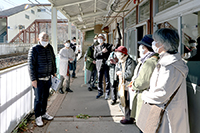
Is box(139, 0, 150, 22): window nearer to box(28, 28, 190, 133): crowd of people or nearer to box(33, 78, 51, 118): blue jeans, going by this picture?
box(28, 28, 190, 133): crowd of people

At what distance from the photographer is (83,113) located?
4324 mm

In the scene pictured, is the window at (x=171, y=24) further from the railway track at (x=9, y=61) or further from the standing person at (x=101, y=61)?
the railway track at (x=9, y=61)

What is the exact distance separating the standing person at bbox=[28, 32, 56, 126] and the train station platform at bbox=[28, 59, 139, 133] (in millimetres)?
423

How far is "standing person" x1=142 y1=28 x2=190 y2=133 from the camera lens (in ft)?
5.52

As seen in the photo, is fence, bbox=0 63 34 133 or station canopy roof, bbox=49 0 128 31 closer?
fence, bbox=0 63 34 133

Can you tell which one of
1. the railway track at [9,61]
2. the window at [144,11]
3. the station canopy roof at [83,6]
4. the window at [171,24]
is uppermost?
the station canopy roof at [83,6]

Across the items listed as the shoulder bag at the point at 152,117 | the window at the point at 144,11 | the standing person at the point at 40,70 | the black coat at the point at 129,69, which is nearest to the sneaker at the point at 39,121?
the standing person at the point at 40,70

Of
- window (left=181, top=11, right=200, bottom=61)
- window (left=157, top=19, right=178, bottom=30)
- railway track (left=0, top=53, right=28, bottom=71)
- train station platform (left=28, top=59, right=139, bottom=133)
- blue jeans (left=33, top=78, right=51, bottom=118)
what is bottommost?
train station platform (left=28, top=59, right=139, bottom=133)

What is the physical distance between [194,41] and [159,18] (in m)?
1.29

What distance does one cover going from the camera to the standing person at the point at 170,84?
5.52 ft

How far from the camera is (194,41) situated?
259 cm

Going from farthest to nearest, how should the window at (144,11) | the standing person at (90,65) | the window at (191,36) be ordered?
the standing person at (90,65) → the window at (144,11) → the window at (191,36)

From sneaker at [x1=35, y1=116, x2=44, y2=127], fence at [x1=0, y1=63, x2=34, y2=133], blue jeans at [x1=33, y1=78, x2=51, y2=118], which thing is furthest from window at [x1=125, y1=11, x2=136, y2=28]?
sneaker at [x1=35, y1=116, x2=44, y2=127]

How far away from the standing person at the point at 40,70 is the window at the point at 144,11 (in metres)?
2.56
